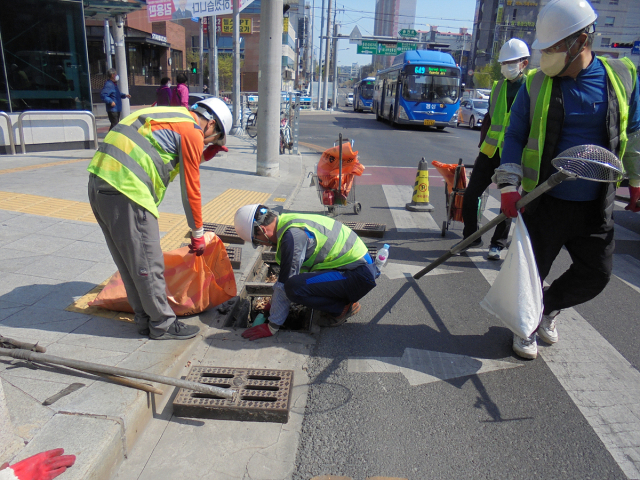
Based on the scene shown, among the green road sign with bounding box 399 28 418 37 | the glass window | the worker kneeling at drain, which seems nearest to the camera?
the worker kneeling at drain

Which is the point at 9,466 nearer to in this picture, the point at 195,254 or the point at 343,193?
the point at 195,254

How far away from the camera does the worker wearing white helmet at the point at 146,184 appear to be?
293cm

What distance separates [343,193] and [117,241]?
4356 millimetres

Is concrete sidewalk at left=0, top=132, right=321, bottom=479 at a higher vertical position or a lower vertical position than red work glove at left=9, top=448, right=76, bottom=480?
lower

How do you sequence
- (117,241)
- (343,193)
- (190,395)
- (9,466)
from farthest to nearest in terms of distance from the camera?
(343,193) → (117,241) → (190,395) → (9,466)

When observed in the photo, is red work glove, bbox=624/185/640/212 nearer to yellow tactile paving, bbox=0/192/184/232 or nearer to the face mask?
the face mask

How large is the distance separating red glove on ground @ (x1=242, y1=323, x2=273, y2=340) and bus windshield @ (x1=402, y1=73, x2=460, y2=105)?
22177 mm

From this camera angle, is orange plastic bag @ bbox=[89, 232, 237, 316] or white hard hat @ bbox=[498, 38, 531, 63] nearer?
orange plastic bag @ bbox=[89, 232, 237, 316]

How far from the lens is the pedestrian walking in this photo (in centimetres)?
1180

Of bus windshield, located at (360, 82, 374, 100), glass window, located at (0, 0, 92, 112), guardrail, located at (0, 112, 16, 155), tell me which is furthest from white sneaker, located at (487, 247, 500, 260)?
bus windshield, located at (360, 82, 374, 100)

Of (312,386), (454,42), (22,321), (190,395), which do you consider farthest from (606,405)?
(454,42)

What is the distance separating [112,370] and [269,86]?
302 inches

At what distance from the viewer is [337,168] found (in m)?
6.90

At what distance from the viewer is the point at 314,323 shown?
154 inches
